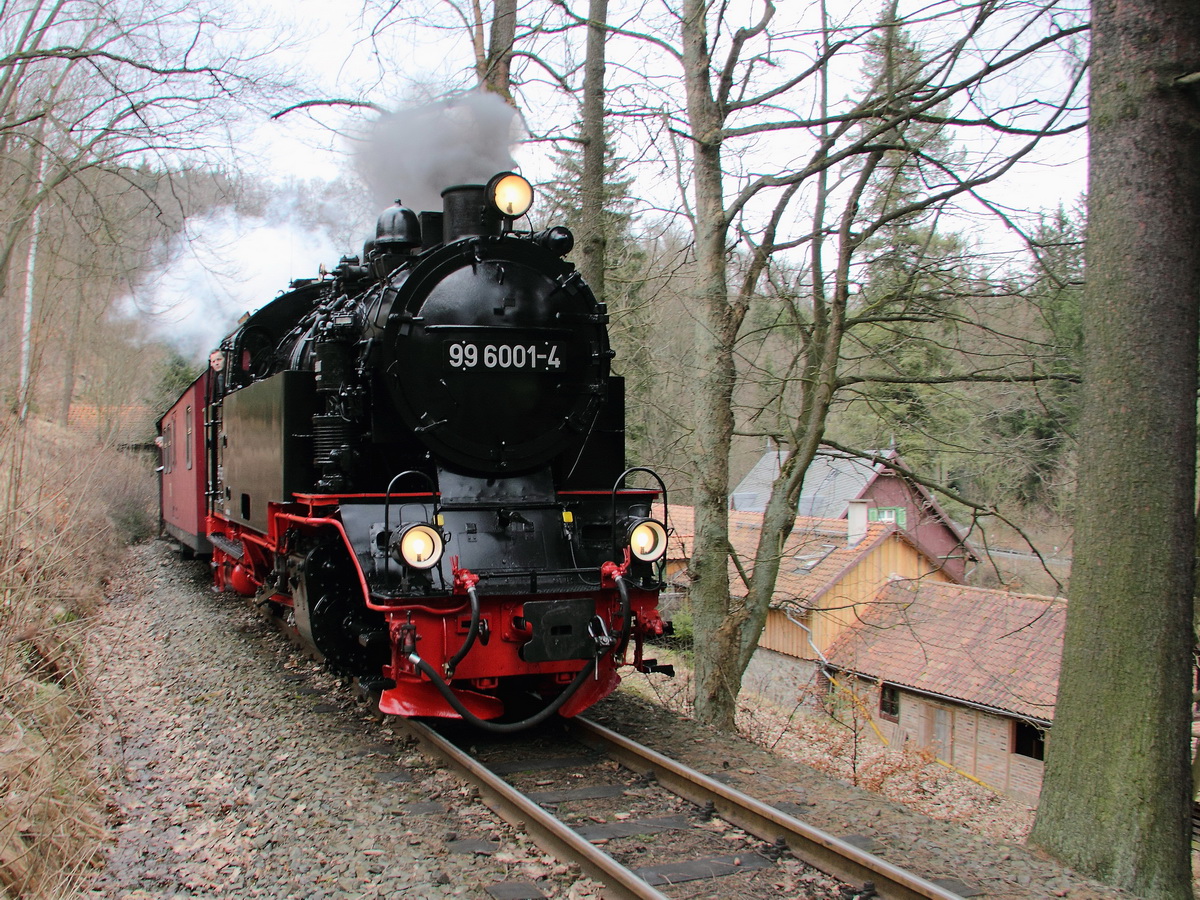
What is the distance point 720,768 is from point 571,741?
1015 mm

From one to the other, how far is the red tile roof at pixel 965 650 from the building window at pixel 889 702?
0.35 m

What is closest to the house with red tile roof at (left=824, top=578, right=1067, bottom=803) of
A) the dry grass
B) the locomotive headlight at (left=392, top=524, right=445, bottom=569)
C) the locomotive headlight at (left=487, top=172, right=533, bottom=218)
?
the locomotive headlight at (left=487, top=172, right=533, bottom=218)

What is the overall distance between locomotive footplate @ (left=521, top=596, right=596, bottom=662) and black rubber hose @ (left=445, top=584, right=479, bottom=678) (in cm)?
31

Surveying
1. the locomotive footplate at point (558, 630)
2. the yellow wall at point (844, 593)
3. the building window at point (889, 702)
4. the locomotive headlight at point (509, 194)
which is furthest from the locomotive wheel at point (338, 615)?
the yellow wall at point (844, 593)

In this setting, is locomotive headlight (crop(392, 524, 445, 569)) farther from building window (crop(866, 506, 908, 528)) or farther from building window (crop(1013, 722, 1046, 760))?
building window (crop(866, 506, 908, 528))

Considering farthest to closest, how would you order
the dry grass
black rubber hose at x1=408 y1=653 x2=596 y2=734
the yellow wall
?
the yellow wall → black rubber hose at x1=408 y1=653 x2=596 y2=734 → the dry grass

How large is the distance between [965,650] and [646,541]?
11725 mm

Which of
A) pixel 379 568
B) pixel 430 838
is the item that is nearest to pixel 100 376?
pixel 379 568

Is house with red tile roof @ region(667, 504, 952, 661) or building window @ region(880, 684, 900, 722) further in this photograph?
house with red tile roof @ region(667, 504, 952, 661)

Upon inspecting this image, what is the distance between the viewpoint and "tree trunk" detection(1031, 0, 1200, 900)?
12.6 feet

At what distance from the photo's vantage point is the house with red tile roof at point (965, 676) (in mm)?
15508

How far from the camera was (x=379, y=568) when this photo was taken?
4926mm

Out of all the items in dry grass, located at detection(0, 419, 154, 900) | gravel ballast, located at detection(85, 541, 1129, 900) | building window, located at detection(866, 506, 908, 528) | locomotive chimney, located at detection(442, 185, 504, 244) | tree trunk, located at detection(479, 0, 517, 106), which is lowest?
building window, located at detection(866, 506, 908, 528)

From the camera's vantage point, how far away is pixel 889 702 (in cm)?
1802
